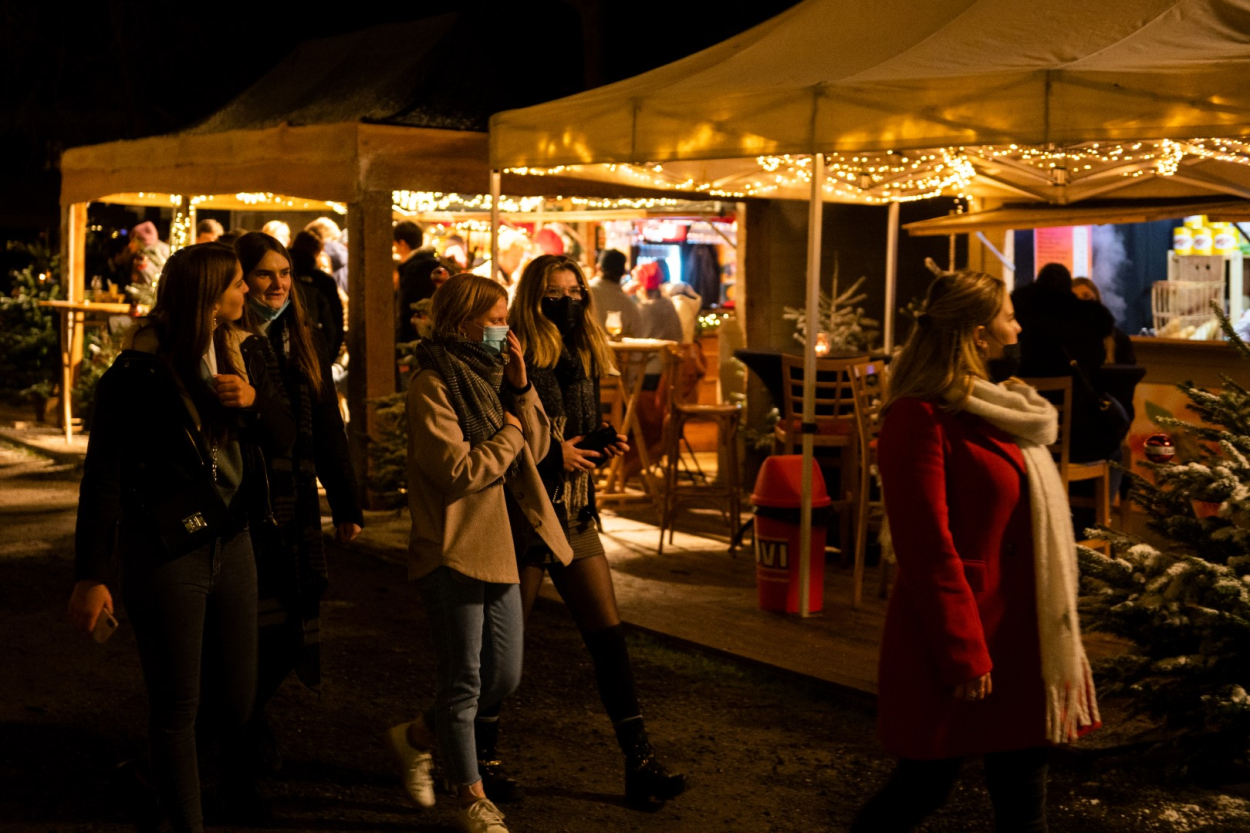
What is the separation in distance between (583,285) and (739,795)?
184 cm

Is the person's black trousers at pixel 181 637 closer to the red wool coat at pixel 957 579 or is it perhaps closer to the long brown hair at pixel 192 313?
the long brown hair at pixel 192 313

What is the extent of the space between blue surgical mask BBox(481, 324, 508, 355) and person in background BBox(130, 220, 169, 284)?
10161 mm

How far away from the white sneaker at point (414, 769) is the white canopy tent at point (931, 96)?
3.15 meters

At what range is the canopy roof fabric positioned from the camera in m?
6.22

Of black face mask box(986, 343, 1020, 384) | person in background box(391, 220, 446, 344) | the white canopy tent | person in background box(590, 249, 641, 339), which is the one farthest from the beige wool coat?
person in background box(590, 249, 641, 339)

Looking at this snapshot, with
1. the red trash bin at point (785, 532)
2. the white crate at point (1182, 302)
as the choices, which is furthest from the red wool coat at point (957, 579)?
the white crate at point (1182, 302)

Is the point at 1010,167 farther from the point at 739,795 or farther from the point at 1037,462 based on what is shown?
the point at 1037,462

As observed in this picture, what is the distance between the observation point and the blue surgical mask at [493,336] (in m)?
4.45

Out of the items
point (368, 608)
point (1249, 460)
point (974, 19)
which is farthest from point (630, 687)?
point (974, 19)

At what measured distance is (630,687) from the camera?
4.89 m

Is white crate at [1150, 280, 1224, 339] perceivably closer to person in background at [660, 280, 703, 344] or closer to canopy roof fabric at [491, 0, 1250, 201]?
canopy roof fabric at [491, 0, 1250, 201]

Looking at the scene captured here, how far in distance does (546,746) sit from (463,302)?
6.46 feet

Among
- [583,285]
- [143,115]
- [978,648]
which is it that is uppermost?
[143,115]

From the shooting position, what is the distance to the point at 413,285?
11125 millimetres
